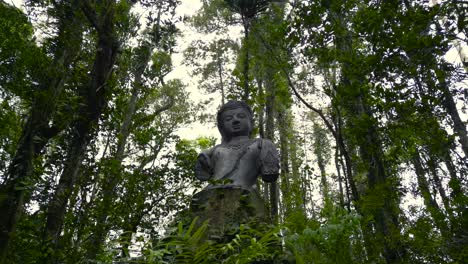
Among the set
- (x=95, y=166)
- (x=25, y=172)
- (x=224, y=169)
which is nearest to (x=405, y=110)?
(x=224, y=169)

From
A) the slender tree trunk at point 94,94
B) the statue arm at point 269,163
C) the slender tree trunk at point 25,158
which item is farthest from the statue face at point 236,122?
the slender tree trunk at point 25,158

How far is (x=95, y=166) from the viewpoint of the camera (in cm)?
565

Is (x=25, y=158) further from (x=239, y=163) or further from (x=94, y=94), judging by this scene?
(x=239, y=163)

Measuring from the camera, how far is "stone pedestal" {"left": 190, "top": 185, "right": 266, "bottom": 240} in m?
3.76

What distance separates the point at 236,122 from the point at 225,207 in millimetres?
1764

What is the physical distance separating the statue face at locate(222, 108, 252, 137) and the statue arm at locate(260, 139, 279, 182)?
607 millimetres

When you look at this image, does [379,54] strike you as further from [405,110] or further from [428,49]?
[405,110]

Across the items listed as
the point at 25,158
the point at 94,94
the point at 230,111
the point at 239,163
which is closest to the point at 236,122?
the point at 230,111

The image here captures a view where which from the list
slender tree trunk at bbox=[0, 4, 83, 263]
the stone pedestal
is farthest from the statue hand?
slender tree trunk at bbox=[0, 4, 83, 263]

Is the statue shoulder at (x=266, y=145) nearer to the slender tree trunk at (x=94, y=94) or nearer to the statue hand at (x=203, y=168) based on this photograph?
the statue hand at (x=203, y=168)

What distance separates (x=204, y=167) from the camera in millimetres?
5164

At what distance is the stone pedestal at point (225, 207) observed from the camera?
3.76 meters

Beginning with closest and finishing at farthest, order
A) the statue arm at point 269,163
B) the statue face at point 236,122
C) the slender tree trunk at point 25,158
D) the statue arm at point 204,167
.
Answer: the slender tree trunk at point 25,158 → the statue arm at point 269,163 → the statue arm at point 204,167 → the statue face at point 236,122

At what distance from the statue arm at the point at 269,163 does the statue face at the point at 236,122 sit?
0.61 meters
